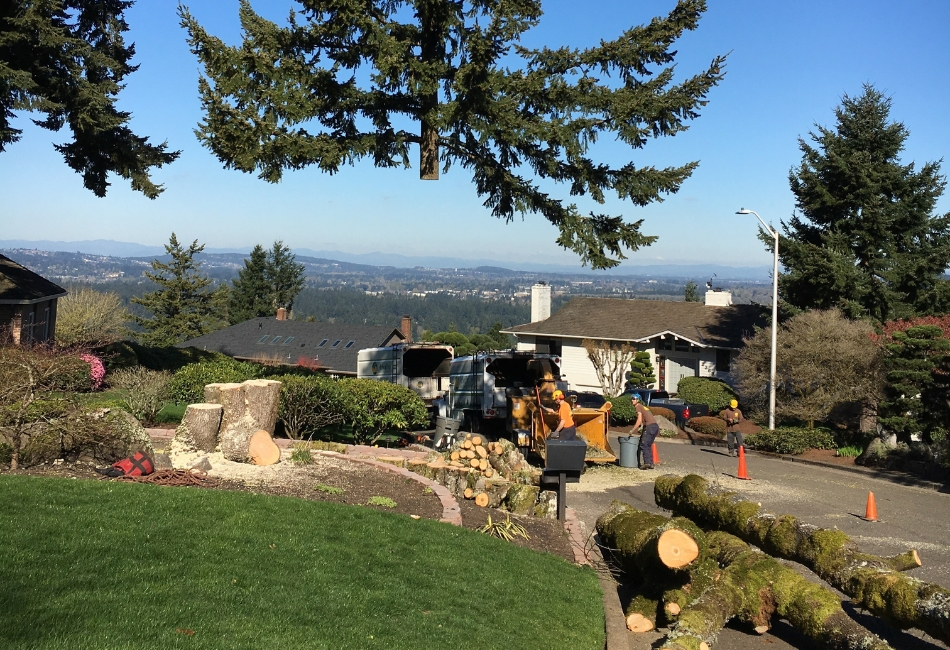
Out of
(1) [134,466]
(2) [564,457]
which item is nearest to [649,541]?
(2) [564,457]

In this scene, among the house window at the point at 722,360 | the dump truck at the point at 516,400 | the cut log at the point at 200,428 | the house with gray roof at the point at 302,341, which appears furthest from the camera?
the house with gray roof at the point at 302,341

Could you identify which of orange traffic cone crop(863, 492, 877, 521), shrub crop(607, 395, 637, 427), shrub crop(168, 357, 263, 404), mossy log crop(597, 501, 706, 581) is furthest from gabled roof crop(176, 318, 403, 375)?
mossy log crop(597, 501, 706, 581)

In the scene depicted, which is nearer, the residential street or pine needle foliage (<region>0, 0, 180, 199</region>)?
the residential street

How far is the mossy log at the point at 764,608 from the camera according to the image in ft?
21.7

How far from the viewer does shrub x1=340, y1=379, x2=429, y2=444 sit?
15438 millimetres

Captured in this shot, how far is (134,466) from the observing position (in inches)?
384

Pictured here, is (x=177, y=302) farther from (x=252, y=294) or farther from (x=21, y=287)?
(x=21, y=287)

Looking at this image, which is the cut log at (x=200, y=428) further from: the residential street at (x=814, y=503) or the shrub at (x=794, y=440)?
the shrub at (x=794, y=440)

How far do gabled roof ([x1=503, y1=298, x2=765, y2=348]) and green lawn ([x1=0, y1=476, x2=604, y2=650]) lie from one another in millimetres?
30988

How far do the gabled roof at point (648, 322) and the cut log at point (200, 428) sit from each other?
29.6 metres

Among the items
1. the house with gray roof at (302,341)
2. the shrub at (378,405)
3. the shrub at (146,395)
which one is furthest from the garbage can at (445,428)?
the house with gray roof at (302,341)

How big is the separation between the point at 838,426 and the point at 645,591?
19759 mm

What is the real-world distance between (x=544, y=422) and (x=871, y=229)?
18.6 metres

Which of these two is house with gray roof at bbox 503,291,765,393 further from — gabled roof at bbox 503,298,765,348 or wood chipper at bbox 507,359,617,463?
wood chipper at bbox 507,359,617,463
